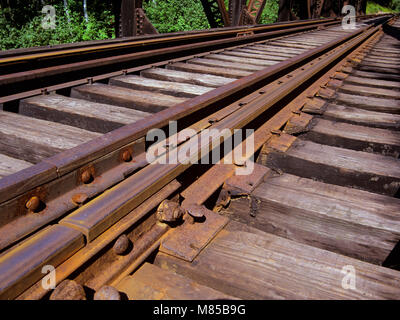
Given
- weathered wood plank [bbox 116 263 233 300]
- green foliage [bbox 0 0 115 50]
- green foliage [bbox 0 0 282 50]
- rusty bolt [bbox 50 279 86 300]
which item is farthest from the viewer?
green foliage [bbox 0 0 282 50]

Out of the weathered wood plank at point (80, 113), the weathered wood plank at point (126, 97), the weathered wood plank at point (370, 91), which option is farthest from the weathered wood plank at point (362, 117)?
the weathered wood plank at point (80, 113)

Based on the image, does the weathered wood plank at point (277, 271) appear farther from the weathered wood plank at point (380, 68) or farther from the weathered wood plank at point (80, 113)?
the weathered wood plank at point (380, 68)

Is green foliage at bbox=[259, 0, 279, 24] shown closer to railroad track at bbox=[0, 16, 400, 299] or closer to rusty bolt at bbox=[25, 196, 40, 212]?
railroad track at bbox=[0, 16, 400, 299]

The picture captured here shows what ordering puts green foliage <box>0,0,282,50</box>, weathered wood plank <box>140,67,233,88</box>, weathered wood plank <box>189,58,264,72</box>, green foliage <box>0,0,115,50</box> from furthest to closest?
green foliage <box>0,0,282,50</box>, green foliage <box>0,0,115,50</box>, weathered wood plank <box>189,58,264,72</box>, weathered wood plank <box>140,67,233,88</box>

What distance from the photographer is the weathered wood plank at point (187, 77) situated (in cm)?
354

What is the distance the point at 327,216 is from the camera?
5.32 ft

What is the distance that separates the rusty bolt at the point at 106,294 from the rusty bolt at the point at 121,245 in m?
0.18

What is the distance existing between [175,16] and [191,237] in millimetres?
15161

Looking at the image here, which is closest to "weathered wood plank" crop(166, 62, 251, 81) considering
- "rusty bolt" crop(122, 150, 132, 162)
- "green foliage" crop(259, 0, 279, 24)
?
"rusty bolt" crop(122, 150, 132, 162)

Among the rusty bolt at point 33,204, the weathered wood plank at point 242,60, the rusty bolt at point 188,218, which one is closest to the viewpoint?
the rusty bolt at point 33,204

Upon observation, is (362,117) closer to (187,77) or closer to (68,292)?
(187,77)

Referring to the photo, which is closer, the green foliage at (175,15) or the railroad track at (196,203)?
the railroad track at (196,203)

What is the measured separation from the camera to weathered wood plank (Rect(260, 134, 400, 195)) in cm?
203

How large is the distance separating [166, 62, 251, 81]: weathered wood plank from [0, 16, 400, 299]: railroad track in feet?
3.52
